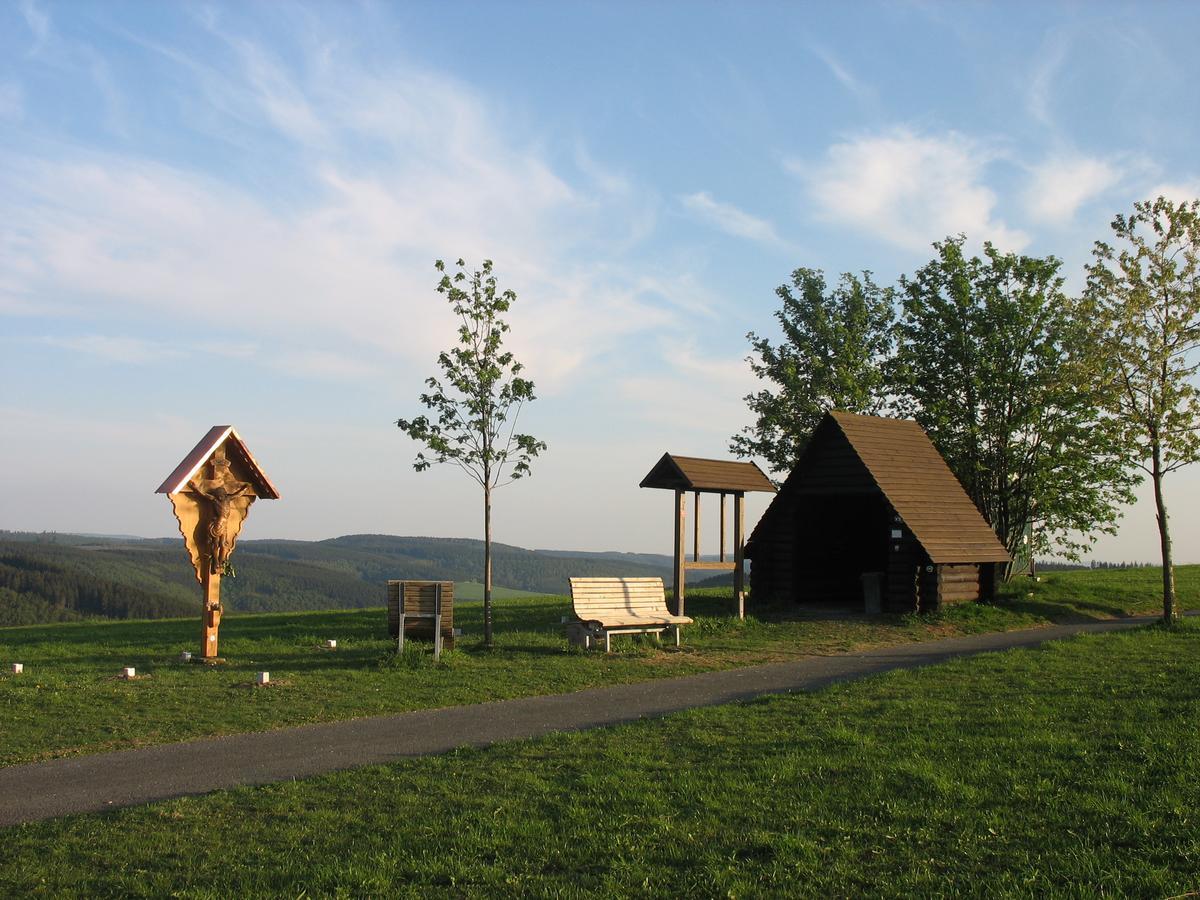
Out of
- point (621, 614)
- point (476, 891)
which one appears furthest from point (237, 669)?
point (476, 891)

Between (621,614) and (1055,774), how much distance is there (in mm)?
11228

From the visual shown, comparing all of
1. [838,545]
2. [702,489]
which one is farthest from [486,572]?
[838,545]

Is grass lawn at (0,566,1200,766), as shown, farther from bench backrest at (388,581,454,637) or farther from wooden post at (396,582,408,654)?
bench backrest at (388,581,454,637)

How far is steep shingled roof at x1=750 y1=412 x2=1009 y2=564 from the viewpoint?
24.1 metres

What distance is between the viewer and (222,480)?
17.2 metres

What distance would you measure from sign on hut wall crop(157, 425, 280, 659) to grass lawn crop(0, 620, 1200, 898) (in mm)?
8832

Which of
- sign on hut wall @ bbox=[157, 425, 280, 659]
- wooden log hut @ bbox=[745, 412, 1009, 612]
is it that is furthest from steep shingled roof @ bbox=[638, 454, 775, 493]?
sign on hut wall @ bbox=[157, 425, 280, 659]

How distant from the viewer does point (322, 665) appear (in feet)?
52.9

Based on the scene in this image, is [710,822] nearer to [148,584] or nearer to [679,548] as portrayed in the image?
[679,548]

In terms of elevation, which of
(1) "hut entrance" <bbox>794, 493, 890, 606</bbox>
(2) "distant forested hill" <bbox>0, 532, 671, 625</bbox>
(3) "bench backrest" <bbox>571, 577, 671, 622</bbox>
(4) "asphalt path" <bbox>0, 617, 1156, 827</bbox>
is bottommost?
(2) "distant forested hill" <bbox>0, 532, 671, 625</bbox>

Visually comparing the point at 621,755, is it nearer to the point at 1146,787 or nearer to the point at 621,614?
the point at 1146,787

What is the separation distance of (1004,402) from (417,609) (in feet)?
78.4

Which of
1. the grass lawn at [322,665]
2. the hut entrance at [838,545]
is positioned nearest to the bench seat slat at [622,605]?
the grass lawn at [322,665]

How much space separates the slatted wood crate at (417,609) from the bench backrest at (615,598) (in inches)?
92.5
